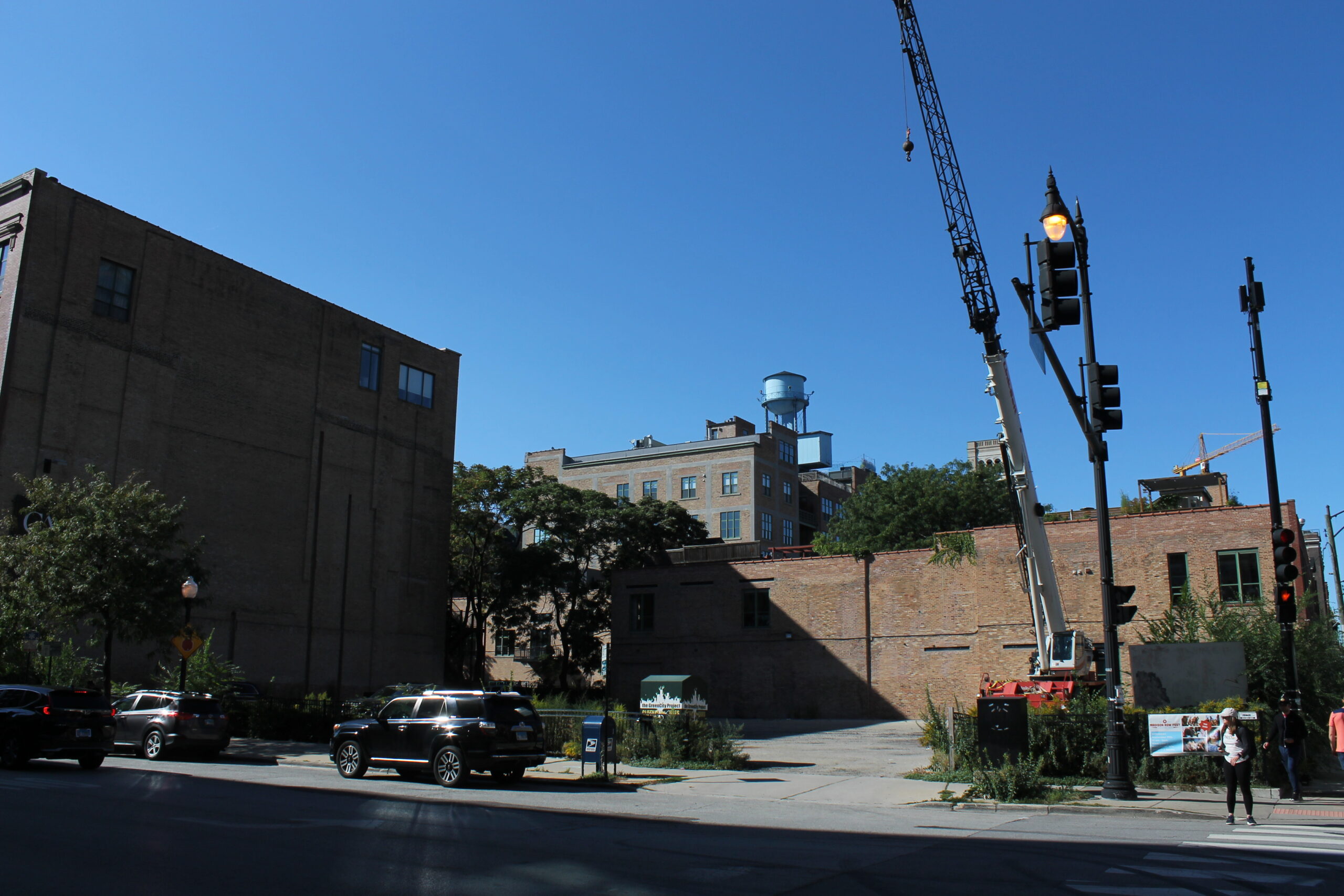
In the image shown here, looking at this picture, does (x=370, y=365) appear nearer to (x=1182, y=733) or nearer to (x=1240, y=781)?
(x=1182, y=733)

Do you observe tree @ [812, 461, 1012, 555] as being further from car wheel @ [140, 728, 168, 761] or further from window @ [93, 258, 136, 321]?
car wheel @ [140, 728, 168, 761]

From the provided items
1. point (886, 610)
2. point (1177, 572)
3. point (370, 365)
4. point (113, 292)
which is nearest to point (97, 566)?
point (113, 292)

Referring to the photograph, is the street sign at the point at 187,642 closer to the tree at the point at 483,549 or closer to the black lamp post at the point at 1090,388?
the black lamp post at the point at 1090,388

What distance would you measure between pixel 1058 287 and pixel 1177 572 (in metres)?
29.8

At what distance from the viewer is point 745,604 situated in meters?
49.0

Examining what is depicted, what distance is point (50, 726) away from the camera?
1791cm

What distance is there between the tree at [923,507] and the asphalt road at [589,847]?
153 ft

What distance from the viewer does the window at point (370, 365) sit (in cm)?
4934

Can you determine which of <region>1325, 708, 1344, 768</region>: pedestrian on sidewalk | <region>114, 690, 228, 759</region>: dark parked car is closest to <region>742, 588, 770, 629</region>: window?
<region>114, 690, 228, 759</region>: dark parked car

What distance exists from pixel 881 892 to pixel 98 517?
25.6 meters

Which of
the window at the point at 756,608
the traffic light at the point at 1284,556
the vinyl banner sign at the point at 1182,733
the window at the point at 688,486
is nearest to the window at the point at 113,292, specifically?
the window at the point at 756,608

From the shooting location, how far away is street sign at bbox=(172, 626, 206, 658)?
25203mm

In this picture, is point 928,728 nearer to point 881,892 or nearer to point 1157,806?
point 1157,806

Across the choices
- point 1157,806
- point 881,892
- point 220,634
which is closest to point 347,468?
point 220,634
